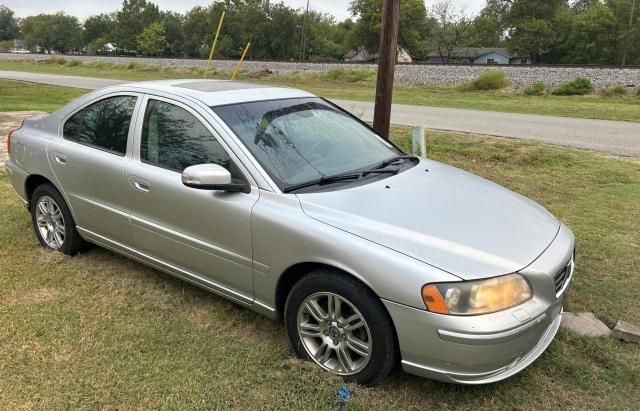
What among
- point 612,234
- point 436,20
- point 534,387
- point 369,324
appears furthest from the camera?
point 436,20

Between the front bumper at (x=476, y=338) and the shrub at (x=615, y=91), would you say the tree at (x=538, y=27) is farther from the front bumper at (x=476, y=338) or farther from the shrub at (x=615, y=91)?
the front bumper at (x=476, y=338)

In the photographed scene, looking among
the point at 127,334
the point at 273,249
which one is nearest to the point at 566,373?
the point at 273,249

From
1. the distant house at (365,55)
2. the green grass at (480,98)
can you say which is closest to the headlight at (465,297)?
the green grass at (480,98)

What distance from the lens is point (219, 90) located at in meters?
3.68

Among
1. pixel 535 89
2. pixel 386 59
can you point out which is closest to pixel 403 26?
pixel 535 89

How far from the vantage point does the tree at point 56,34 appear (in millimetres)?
117750

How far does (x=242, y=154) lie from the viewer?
312 cm

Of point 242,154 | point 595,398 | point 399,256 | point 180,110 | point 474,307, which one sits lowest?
point 595,398

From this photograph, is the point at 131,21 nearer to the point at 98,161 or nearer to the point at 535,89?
the point at 535,89

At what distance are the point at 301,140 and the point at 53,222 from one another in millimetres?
2480

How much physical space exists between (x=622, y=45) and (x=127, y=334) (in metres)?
72.4

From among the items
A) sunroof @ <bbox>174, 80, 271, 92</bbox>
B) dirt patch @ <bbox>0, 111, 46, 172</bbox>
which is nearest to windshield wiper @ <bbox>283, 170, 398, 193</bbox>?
sunroof @ <bbox>174, 80, 271, 92</bbox>

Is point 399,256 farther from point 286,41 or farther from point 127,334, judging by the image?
point 286,41

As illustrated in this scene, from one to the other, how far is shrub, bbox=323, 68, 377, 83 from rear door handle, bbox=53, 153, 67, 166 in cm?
2463
